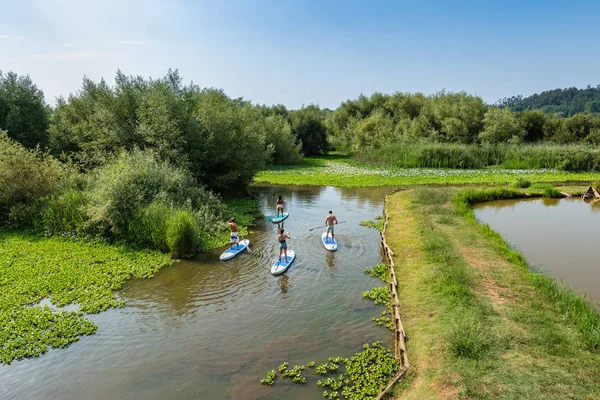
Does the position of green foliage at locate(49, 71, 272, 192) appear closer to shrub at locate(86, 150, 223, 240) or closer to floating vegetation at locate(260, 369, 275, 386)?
shrub at locate(86, 150, 223, 240)

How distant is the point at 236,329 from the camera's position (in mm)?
11945

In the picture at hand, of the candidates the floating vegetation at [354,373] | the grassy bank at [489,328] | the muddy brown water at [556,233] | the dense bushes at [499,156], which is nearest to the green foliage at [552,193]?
the muddy brown water at [556,233]

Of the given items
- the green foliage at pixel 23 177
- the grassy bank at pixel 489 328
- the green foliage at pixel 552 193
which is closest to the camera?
the grassy bank at pixel 489 328

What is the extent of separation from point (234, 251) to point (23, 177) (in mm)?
14831

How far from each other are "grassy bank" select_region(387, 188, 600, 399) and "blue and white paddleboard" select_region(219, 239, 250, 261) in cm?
762

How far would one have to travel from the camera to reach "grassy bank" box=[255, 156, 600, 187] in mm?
40375

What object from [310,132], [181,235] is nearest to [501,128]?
[310,132]

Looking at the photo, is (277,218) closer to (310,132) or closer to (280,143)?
(280,143)

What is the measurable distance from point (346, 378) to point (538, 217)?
841 inches

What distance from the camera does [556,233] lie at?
823 inches

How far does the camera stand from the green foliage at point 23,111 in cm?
3216

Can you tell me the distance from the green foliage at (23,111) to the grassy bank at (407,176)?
73.5ft

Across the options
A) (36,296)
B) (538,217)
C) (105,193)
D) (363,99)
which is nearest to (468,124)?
(363,99)

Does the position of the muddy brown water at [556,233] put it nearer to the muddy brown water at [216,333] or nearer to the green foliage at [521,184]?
the green foliage at [521,184]
